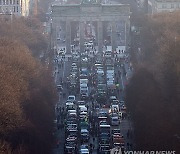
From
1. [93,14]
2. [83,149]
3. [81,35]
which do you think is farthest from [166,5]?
[83,149]

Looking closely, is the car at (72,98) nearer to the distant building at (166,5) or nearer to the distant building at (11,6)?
the distant building at (11,6)

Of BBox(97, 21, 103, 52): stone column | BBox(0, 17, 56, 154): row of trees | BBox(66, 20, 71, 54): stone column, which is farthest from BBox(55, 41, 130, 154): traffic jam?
BBox(97, 21, 103, 52): stone column

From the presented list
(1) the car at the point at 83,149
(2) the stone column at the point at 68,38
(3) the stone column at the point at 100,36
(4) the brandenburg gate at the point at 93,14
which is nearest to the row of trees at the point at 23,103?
(1) the car at the point at 83,149

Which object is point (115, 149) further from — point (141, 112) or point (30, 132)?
point (30, 132)

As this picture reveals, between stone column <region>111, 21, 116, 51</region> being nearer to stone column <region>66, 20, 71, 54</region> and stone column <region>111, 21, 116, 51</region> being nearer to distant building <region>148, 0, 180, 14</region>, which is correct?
stone column <region>66, 20, 71, 54</region>

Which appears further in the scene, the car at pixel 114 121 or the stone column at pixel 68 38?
the stone column at pixel 68 38

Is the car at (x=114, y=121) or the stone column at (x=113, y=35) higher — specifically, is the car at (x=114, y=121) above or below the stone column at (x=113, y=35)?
below
